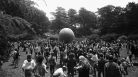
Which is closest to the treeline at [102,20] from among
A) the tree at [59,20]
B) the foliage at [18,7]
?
the tree at [59,20]

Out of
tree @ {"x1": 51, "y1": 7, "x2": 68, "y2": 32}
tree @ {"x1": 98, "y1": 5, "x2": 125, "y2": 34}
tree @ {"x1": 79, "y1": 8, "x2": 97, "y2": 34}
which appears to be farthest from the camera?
tree @ {"x1": 79, "y1": 8, "x2": 97, "y2": 34}

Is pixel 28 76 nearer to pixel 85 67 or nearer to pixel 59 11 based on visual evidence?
pixel 85 67

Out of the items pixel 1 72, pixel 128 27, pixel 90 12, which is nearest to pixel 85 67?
pixel 1 72

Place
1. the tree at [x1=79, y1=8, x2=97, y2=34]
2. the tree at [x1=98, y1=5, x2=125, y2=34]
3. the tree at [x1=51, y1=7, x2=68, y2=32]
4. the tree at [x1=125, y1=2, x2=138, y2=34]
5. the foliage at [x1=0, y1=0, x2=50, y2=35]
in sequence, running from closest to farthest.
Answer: the foliage at [x1=0, y1=0, x2=50, y2=35]
the tree at [x1=125, y1=2, x2=138, y2=34]
the tree at [x1=98, y1=5, x2=125, y2=34]
the tree at [x1=51, y1=7, x2=68, y2=32]
the tree at [x1=79, y1=8, x2=97, y2=34]

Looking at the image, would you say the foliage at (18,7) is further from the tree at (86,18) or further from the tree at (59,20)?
the tree at (86,18)

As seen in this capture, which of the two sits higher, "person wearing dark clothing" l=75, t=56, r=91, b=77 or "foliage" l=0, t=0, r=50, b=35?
"foliage" l=0, t=0, r=50, b=35

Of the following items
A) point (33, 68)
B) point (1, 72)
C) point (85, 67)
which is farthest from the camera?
point (1, 72)

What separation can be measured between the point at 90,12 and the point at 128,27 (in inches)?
963

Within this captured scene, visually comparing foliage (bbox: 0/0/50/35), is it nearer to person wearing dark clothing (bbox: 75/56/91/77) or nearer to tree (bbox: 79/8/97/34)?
person wearing dark clothing (bbox: 75/56/91/77)

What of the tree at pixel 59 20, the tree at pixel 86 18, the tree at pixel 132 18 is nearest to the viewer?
the tree at pixel 132 18

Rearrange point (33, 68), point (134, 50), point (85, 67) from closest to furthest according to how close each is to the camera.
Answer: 1. point (85, 67)
2. point (33, 68)
3. point (134, 50)

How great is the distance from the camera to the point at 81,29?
61219 millimetres

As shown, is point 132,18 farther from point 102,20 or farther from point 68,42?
point 68,42

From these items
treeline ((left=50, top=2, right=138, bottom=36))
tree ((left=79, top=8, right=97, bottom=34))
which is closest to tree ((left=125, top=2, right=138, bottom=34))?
treeline ((left=50, top=2, right=138, bottom=36))
